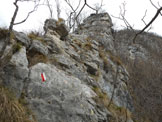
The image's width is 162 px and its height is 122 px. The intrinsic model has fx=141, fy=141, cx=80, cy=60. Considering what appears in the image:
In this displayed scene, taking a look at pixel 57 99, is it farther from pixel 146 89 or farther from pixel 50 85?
pixel 146 89

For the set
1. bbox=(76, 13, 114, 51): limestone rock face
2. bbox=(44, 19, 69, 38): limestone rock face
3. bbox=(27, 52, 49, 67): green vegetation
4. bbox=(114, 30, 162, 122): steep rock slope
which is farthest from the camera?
bbox=(76, 13, 114, 51): limestone rock face

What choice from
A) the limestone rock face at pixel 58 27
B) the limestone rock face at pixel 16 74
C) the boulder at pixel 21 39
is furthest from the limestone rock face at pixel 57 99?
the limestone rock face at pixel 58 27

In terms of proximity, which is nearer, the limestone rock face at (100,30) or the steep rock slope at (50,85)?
the steep rock slope at (50,85)

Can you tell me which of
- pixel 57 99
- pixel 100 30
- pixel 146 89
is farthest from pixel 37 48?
pixel 146 89

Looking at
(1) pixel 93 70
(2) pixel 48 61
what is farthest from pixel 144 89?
(2) pixel 48 61

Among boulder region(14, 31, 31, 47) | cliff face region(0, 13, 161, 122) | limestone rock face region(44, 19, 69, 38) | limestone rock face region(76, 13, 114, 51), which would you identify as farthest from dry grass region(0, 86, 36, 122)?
limestone rock face region(76, 13, 114, 51)

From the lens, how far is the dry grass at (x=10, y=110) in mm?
2320

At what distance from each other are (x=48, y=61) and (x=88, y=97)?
1658 millimetres

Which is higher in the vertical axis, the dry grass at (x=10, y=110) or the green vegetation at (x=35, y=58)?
the green vegetation at (x=35, y=58)

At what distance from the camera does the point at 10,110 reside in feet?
7.88

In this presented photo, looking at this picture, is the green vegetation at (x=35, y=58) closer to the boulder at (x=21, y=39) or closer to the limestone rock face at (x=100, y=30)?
the boulder at (x=21, y=39)

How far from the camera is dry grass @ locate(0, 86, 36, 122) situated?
91.4 inches

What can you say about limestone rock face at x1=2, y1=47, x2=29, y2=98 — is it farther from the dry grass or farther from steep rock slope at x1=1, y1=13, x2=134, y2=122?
the dry grass

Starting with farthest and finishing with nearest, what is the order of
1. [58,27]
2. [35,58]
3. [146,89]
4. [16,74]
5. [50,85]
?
1. [146,89]
2. [58,27]
3. [35,58]
4. [50,85]
5. [16,74]
